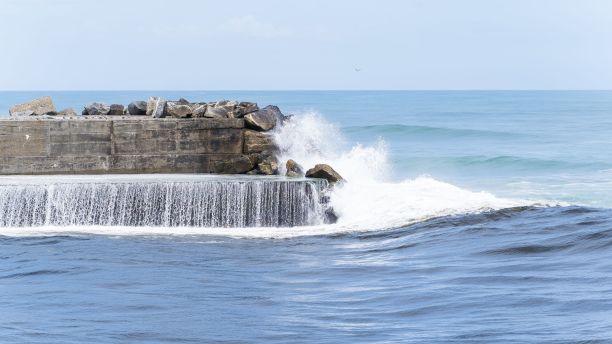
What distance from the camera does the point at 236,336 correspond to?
425 inches

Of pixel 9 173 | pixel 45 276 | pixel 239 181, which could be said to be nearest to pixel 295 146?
pixel 239 181

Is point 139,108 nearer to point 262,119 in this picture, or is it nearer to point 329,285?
point 262,119

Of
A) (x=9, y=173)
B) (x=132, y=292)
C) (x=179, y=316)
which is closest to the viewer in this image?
(x=179, y=316)

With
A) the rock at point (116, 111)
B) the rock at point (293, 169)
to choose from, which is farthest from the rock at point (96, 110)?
the rock at point (293, 169)

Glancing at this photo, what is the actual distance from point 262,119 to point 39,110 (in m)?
5.38

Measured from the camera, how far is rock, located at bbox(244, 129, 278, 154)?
21.6 meters

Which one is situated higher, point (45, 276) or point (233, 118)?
point (233, 118)

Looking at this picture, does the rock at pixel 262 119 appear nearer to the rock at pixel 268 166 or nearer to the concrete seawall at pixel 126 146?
the concrete seawall at pixel 126 146

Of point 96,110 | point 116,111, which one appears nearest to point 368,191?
point 116,111

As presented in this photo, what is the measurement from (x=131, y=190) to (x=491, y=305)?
9.06 metres

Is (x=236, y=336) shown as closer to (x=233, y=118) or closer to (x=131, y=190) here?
(x=131, y=190)

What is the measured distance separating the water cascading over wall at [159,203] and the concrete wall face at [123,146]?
1.85m

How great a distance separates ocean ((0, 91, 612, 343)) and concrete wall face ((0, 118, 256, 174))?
1.09 metres

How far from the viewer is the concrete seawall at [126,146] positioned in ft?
69.1
